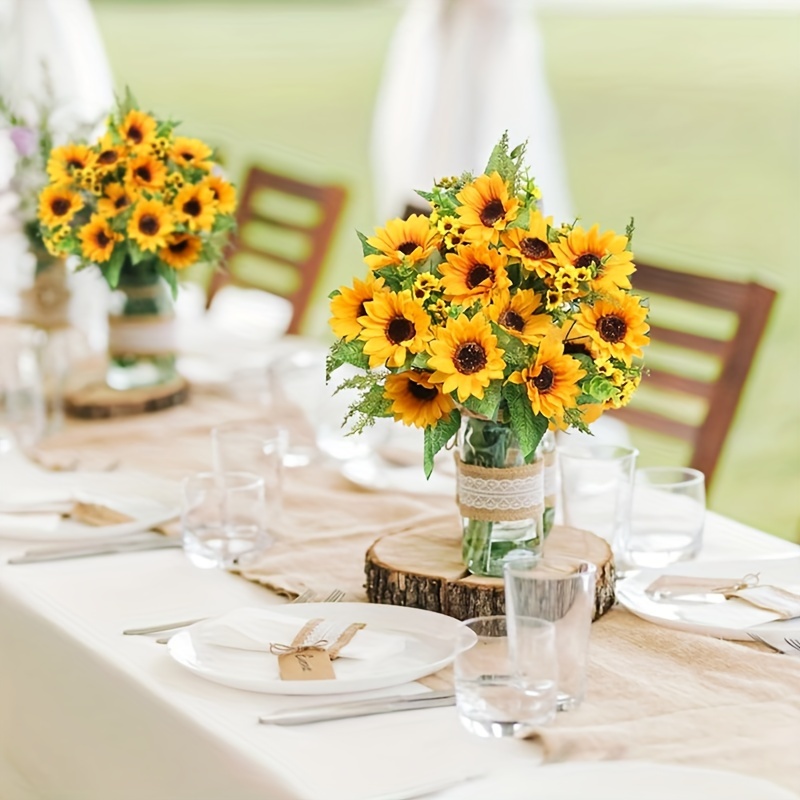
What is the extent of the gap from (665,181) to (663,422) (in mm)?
8182

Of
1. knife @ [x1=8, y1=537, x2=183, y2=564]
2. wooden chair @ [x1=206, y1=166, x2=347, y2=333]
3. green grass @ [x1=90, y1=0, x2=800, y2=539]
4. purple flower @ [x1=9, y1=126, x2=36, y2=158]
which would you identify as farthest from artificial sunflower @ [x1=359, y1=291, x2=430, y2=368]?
green grass @ [x1=90, y1=0, x2=800, y2=539]

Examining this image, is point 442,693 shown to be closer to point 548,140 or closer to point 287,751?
point 287,751

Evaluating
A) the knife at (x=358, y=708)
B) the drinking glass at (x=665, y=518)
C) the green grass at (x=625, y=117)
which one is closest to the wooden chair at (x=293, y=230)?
the drinking glass at (x=665, y=518)

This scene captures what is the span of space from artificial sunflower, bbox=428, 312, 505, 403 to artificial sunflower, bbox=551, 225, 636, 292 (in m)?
0.11

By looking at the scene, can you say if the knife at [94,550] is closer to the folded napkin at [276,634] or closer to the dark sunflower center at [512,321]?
the folded napkin at [276,634]

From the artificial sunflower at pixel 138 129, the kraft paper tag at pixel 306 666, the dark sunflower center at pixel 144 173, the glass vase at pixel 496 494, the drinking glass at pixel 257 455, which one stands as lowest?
the kraft paper tag at pixel 306 666

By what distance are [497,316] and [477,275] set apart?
1.8 inches

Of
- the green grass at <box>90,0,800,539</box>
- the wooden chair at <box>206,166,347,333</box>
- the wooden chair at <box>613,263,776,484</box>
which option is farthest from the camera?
the green grass at <box>90,0,800,539</box>

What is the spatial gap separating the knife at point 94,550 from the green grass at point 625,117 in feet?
15.0

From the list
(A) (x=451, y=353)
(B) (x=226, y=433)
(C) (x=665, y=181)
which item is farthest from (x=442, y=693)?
(C) (x=665, y=181)

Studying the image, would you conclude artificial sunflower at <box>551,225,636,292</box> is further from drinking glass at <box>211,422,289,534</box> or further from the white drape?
the white drape

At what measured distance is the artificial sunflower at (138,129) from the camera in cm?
209

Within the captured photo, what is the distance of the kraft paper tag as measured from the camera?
1285 millimetres

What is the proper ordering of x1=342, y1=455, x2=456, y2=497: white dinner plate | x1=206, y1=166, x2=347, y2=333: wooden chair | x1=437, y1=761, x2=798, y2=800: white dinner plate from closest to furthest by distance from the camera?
x1=437, y1=761, x2=798, y2=800: white dinner plate
x1=342, y1=455, x2=456, y2=497: white dinner plate
x1=206, y1=166, x2=347, y2=333: wooden chair
